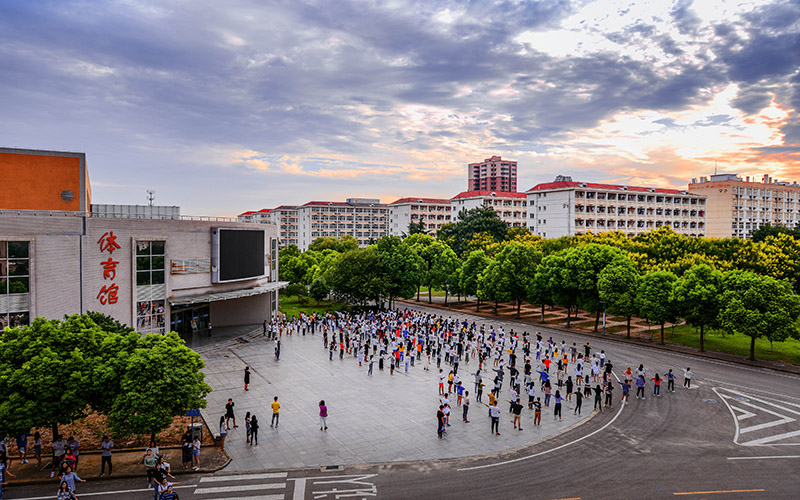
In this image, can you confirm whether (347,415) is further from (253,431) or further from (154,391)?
(154,391)

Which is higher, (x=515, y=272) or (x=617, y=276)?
(x=617, y=276)

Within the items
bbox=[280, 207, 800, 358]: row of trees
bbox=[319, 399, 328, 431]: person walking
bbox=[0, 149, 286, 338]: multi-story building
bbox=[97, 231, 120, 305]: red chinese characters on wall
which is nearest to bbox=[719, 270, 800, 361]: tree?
bbox=[280, 207, 800, 358]: row of trees

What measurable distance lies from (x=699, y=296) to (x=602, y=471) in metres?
23.2

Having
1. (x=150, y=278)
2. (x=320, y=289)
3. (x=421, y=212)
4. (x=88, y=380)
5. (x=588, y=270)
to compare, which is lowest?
(x=320, y=289)

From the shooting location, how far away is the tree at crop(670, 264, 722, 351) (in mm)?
34562

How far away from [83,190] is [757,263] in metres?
58.5

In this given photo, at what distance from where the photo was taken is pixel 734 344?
38.5 metres


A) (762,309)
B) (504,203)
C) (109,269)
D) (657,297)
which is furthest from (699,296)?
(504,203)

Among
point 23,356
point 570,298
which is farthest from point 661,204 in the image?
point 23,356

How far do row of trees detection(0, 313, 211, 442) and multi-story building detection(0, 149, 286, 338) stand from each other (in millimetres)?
9113

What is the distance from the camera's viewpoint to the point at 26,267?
79.9 feet

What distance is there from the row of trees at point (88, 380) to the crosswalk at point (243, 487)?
250cm

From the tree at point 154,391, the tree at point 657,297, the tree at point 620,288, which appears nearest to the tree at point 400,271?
the tree at point 620,288

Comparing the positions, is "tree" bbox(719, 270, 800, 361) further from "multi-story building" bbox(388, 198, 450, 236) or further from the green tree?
"multi-story building" bbox(388, 198, 450, 236)
